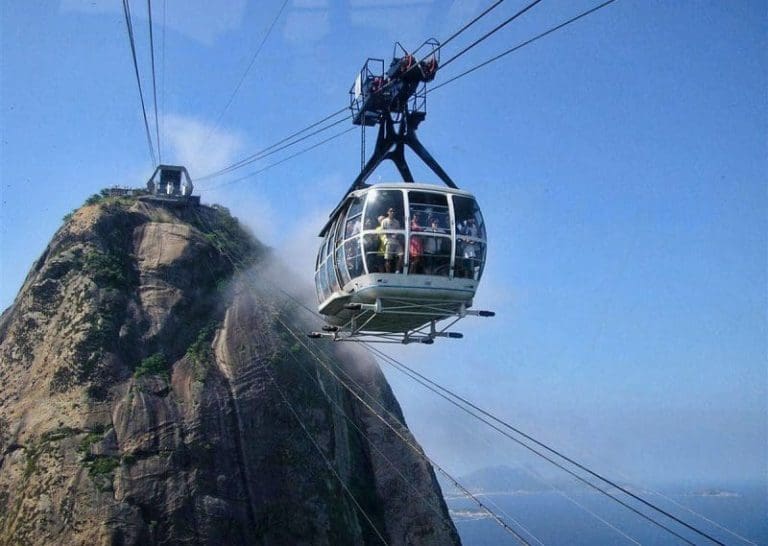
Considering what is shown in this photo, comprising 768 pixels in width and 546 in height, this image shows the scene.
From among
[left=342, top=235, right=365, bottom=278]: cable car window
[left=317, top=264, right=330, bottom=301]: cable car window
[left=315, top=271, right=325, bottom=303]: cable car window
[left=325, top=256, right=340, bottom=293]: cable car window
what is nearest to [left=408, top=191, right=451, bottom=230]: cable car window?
[left=342, top=235, right=365, bottom=278]: cable car window

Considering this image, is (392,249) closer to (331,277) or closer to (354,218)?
(354,218)

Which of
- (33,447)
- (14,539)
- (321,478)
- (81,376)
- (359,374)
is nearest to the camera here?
(14,539)

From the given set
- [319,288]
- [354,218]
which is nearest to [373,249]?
[354,218]

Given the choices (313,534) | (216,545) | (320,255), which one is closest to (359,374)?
(313,534)

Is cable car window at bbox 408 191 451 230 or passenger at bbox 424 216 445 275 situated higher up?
cable car window at bbox 408 191 451 230

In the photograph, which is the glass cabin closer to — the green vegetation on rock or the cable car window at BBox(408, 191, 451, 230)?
the cable car window at BBox(408, 191, 451, 230)

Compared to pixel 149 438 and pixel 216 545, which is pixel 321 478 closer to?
pixel 216 545
